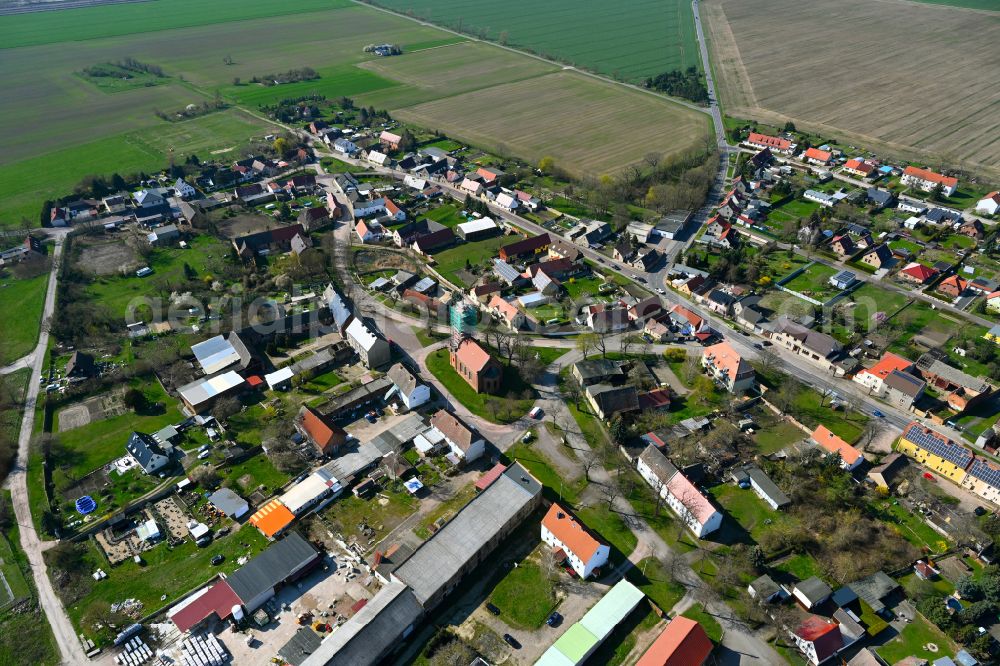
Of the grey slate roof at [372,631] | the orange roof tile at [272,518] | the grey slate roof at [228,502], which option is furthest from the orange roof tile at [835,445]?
the grey slate roof at [228,502]

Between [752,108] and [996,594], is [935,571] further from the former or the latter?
[752,108]

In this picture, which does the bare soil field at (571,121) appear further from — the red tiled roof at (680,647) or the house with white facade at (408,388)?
the red tiled roof at (680,647)

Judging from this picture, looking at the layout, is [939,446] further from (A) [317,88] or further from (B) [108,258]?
(A) [317,88]

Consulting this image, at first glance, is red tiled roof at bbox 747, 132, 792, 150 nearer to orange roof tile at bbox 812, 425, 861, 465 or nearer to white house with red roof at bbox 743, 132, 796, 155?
white house with red roof at bbox 743, 132, 796, 155

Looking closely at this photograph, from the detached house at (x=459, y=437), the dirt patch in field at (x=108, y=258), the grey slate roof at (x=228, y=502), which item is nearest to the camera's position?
the grey slate roof at (x=228, y=502)

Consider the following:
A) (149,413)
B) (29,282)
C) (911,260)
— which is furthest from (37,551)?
(911,260)

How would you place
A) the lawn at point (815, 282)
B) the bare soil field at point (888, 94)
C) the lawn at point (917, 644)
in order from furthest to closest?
the bare soil field at point (888, 94) → the lawn at point (815, 282) → the lawn at point (917, 644)

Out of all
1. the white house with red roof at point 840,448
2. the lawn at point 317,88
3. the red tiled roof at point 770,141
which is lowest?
the white house with red roof at point 840,448
